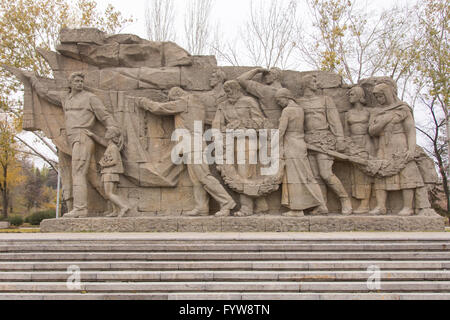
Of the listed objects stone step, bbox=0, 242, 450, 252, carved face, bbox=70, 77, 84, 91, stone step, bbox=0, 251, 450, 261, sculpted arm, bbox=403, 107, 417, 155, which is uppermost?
carved face, bbox=70, 77, 84, 91

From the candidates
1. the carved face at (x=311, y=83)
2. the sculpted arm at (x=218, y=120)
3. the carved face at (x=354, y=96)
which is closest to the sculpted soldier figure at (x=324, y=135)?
the carved face at (x=311, y=83)

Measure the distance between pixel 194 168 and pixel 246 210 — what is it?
1.61 meters

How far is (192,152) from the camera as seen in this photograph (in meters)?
10.2

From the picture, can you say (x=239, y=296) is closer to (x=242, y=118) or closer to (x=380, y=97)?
(x=242, y=118)

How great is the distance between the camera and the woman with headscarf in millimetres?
10008

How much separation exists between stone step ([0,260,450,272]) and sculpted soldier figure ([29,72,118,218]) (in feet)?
11.7

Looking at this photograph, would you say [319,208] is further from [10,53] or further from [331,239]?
[10,53]

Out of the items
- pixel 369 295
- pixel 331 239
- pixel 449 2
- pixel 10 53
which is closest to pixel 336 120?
pixel 331 239

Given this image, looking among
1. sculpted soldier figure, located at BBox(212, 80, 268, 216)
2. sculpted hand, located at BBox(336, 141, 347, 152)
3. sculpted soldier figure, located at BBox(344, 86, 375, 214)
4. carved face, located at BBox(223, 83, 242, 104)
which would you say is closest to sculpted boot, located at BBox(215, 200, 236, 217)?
sculpted soldier figure, located at BBox(212, 80, 268, 216)

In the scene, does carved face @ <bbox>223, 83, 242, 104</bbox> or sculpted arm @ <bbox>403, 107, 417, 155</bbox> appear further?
carved face @ <bbox>223, 83, 242, 104</bbox>

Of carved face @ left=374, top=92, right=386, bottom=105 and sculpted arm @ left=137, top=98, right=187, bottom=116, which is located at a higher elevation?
carved face @ left=374, top=92, right=386, bottom=105

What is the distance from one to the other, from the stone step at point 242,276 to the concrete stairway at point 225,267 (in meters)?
0.01

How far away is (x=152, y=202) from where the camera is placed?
1041cm

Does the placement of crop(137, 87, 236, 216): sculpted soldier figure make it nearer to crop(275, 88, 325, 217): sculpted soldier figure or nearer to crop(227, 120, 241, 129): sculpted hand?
crop(227, 120, 241, 129): sculpted hand
